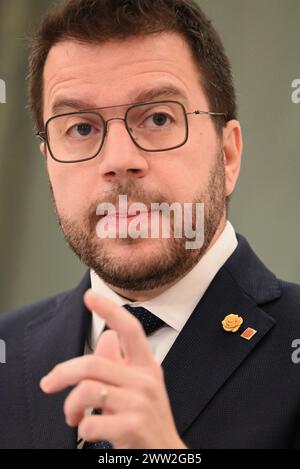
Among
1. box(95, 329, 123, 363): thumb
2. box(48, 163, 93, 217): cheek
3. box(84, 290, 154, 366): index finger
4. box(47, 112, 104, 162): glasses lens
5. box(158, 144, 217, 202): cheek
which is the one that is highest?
box(47, 112, 104, 162): glasses lens

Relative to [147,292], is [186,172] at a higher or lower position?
higher

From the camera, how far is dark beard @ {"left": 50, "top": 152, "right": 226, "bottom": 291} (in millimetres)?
1383

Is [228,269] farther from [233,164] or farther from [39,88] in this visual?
[39,88]

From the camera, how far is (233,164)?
1.65 meters

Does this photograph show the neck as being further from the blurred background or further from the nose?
the blurred background

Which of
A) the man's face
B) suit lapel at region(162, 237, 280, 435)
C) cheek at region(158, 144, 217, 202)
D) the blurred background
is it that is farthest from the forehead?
the blurred background

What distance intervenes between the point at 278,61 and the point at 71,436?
135 centimetres

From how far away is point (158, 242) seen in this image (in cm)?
139

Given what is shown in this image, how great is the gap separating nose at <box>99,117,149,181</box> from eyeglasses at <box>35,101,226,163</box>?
15mm

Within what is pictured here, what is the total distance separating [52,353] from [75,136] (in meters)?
0.46

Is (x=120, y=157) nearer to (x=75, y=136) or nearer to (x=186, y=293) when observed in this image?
(x=75, y=136)

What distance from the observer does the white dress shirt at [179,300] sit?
1412 mm

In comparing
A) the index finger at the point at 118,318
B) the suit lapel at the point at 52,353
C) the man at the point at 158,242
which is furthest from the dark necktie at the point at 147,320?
the index finger at the point at 118,318

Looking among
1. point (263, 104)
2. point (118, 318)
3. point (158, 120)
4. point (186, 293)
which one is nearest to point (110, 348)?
point (118, 318)
